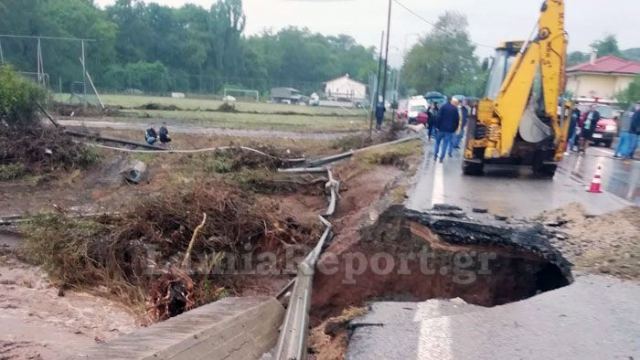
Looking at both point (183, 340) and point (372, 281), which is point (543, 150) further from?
point (183, 340)

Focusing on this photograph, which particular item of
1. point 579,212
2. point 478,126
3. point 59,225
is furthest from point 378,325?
point 478,126

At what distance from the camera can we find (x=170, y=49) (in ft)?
273

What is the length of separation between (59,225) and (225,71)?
82.8 meters

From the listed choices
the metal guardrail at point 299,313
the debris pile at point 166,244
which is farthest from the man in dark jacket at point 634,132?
the debris pile at point 166,244

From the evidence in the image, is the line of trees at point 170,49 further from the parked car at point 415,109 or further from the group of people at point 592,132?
the group of people at point 592,132

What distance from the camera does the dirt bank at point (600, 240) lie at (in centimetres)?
556

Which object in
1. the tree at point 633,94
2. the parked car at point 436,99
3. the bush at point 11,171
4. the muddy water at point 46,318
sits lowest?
the muddy water at point 46,318

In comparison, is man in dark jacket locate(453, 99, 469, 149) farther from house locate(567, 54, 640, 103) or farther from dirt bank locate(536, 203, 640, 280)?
house locate(567, 54, 640, 103)

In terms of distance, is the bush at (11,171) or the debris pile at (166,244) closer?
the debris pile at (166,244)

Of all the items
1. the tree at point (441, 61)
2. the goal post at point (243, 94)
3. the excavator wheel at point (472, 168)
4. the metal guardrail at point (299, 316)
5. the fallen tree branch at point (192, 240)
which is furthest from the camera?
the goal post at point (243, 94)

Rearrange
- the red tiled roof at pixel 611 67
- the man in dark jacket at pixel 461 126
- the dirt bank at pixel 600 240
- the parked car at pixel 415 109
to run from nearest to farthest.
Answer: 1. the dirt bank at pixel 600 240
2. the man in dark jacket at pixel 461 126
3. the parked car at pixel 415 109
4. the red tiled roof at pixel 611 67

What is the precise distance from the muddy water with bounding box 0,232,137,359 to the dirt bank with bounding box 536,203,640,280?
4.94 meters

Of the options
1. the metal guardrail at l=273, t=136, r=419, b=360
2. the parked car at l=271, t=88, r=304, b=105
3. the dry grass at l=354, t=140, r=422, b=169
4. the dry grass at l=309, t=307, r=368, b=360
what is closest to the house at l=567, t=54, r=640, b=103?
the dry grass at l=354, t=140, r=422, b=169

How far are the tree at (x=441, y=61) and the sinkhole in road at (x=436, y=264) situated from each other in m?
48.9
